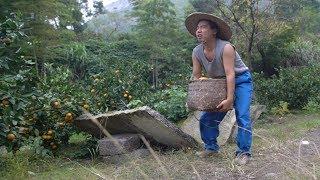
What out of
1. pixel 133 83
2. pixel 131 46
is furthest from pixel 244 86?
pixel 131 46

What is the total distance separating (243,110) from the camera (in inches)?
169

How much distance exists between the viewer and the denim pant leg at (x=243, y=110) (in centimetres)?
425

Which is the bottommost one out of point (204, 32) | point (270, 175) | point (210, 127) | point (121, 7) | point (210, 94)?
point (121, 7)

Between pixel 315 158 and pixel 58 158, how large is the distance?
9.67ft

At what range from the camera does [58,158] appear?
5.50 metres

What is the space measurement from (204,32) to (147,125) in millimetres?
1340

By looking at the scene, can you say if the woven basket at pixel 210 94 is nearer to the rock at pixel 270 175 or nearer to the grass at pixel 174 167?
the grass at pixel 174 167

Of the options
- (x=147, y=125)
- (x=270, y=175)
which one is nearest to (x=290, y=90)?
(x=147, y=125)

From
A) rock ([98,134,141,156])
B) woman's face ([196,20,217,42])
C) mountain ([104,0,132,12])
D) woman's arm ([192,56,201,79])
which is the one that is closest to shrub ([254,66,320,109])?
rock ([98,134,141,156])

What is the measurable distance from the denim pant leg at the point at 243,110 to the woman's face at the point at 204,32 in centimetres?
46

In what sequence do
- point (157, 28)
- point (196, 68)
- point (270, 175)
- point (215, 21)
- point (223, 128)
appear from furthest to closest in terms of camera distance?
→ point (157, 28)
point (223, 128)
point (196, 68)
point (215, 21)
point (270, 175)

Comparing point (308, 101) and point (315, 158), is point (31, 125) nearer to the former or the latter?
point (315, 158)

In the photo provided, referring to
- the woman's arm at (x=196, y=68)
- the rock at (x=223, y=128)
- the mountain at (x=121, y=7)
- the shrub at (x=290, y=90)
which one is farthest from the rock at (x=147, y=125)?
the mountain at (x=121, y=7)

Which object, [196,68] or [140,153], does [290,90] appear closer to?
[140,153]
